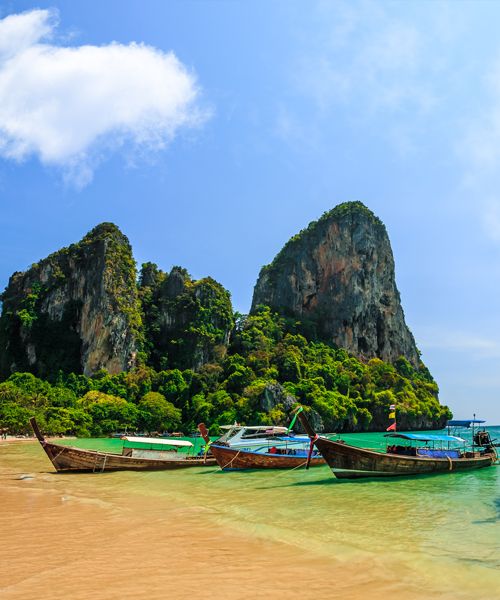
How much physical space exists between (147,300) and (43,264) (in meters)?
17.4

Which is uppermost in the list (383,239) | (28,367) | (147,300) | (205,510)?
(383,239)

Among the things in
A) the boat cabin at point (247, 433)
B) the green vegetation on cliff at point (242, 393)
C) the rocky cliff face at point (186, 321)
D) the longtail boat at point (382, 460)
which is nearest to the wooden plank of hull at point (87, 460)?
the boat cabin at point (247, 433)

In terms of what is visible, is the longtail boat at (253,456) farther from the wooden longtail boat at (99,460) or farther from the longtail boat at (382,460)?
the longtail boat at (382,460)

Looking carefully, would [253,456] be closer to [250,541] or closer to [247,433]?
[247,433]

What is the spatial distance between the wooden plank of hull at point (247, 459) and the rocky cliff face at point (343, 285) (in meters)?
65.0

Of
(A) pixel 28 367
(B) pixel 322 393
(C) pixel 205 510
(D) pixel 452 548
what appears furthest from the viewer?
(A) pixel 28 367

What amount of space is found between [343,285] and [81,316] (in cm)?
4606

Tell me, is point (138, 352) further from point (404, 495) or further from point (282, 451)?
point (404, 495)

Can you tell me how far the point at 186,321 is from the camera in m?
71.1

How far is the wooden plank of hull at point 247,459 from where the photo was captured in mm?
19078

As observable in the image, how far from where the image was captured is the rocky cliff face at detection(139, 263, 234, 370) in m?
68.4

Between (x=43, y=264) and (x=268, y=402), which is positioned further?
(x=43, y=264)

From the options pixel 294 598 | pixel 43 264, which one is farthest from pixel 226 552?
pixel 43 264

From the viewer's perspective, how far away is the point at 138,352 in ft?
224
